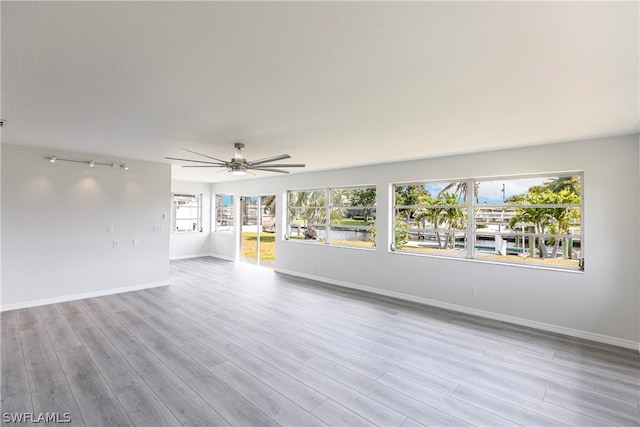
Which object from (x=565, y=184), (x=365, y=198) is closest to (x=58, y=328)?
(x=365, y=198)

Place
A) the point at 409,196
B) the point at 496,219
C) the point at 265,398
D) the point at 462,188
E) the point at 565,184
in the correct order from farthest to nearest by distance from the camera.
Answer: the point at 409,196, the point at 462,188, the point at 496,219, the point at 565,184, the point at 265,398

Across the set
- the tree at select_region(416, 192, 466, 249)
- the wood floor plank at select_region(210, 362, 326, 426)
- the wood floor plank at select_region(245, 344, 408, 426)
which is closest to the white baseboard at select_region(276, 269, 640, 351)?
the tree at select_region(416, 192, 466, 249)

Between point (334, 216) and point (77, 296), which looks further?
point (334, 216)

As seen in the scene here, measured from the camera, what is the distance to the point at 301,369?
283 cm

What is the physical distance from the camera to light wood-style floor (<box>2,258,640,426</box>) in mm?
2229

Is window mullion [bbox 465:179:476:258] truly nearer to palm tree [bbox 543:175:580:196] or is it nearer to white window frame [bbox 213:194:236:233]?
palm tree [bbox 543:175:580:196]

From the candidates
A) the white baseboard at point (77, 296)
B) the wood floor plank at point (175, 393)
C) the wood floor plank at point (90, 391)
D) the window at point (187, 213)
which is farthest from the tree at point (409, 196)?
the window at point (187, 213)

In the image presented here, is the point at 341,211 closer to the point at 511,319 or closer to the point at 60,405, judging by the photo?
the point at 511,319

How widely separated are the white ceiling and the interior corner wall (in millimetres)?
1315

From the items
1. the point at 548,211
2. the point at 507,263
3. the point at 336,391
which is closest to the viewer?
the point at 336,391

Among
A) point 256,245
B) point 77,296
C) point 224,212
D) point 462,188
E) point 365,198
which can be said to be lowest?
point 77,296

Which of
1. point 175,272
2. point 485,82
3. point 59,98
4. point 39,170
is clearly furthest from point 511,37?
point 175,272

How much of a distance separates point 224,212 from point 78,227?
4673 mm

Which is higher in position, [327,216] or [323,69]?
[323,69]
